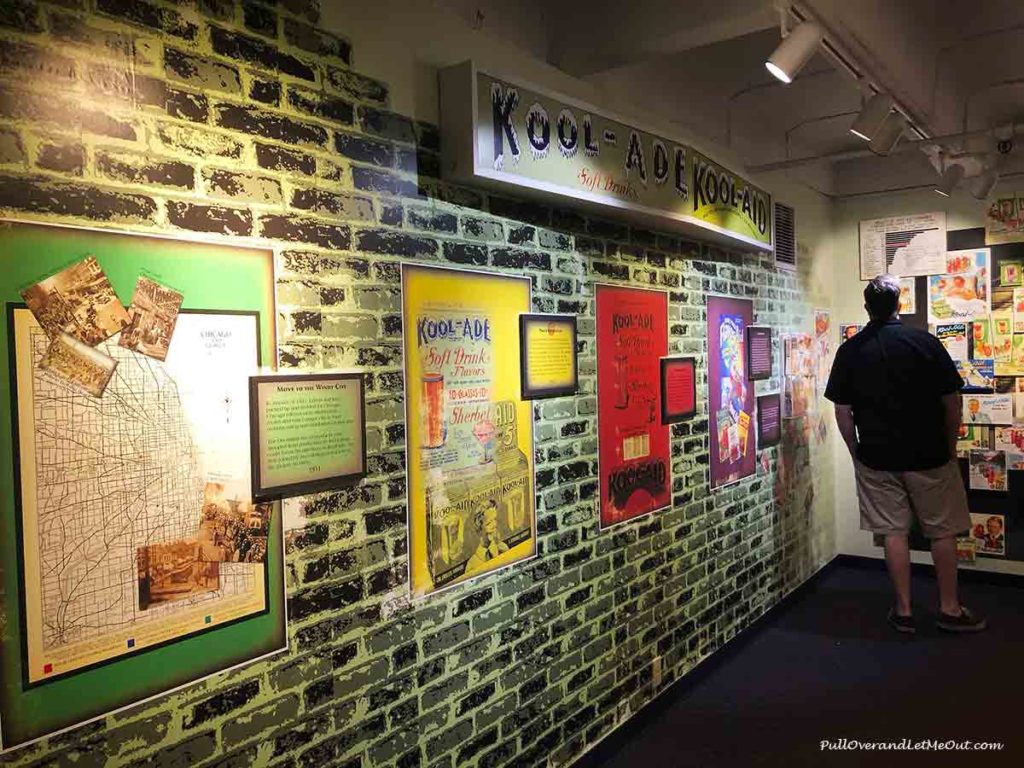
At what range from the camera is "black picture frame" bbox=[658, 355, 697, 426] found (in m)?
3.27

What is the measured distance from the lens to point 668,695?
10.8 feet

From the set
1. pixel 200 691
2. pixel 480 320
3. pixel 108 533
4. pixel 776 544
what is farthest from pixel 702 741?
pixel 108 533

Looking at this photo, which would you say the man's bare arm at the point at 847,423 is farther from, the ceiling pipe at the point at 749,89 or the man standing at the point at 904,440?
the ceiling pipe at the point at 749,89

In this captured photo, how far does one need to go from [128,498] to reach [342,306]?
0.66 metres

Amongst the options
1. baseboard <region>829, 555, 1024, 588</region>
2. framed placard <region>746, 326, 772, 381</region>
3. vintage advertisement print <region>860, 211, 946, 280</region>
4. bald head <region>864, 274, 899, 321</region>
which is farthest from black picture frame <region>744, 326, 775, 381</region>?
baseboard <region>829, 555, 1024, 588</region>

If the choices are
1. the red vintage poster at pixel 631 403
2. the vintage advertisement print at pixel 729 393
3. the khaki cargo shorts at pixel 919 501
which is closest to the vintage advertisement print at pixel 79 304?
the red vintage poster at pixel 631 403

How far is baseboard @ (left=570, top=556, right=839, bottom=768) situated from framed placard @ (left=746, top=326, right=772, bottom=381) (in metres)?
1.31

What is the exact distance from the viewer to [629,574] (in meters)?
3.04

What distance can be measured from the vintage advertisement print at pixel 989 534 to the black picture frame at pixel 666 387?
2.63 meters

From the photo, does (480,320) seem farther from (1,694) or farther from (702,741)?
(702,741)

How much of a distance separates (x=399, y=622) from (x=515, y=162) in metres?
1.33

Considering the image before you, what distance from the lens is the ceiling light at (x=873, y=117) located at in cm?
315

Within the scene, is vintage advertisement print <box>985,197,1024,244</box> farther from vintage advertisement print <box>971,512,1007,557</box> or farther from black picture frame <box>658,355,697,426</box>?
black picture frame <box>658,355,697,426</box>

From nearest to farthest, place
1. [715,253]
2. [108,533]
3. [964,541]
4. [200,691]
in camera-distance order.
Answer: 1. [108,533]
2. [200,691]
3. [715,253]
4. [964,541]
